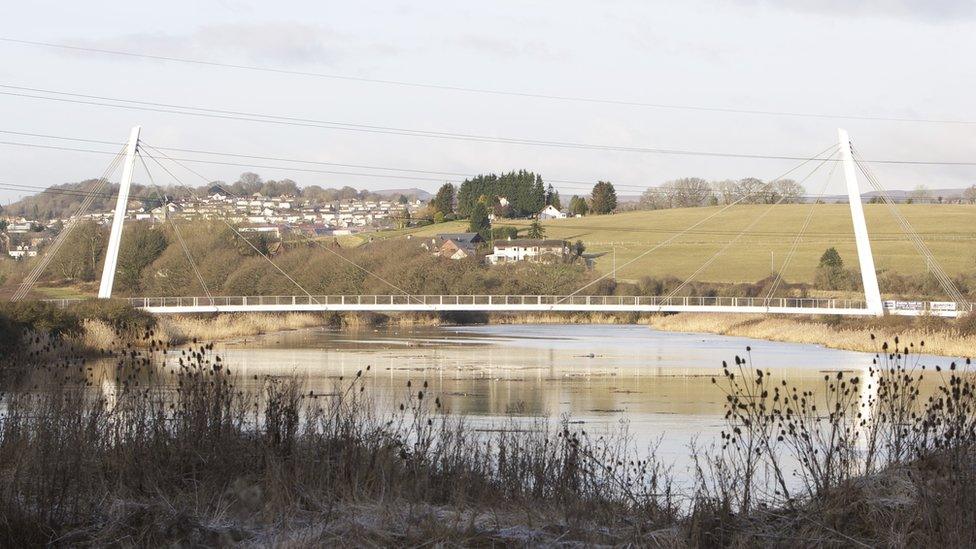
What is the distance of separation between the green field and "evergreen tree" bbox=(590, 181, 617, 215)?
653 inches

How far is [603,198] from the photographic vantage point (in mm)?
139875

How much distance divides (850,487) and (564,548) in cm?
218

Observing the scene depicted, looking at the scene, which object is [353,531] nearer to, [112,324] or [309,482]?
[309,482]

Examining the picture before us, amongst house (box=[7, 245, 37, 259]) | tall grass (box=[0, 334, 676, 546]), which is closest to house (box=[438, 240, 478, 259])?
house (box=[7, 245, 37, 259])

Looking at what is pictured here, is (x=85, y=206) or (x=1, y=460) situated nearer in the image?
(x=1, y=460)

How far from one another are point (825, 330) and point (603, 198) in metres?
87.9

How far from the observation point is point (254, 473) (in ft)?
32.7

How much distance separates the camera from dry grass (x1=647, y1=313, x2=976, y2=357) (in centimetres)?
4019

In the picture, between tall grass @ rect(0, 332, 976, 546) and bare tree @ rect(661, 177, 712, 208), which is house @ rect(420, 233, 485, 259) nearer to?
bare tree @ rect(661, 177, 712, 208)

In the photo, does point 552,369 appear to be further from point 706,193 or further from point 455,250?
point 706,193

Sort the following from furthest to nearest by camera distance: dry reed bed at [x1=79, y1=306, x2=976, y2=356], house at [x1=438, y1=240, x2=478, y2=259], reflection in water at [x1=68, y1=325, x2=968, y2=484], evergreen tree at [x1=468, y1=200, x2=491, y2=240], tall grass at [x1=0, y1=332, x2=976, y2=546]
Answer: evergreen tree at [x1=468, y1=200, x2=491, y2=240] → house at [x1=438, y1=240, x2=478, y2=259] → dry reed bed at [x1=79, y1=306, x2=976, y2=356] → reflection in water at [x1=68, y1=325, x2=968, y2=484] → tall grass at [x1=0, y1=332, x2=976, y2=546]

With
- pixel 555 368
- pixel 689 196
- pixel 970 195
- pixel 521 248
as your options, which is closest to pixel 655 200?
pixel 689 196

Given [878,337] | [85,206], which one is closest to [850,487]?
[878,337]

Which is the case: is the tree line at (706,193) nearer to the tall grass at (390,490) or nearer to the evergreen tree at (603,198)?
the evergreen tree at (603,198)
